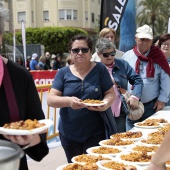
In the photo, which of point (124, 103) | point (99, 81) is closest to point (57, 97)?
point (99, 81)

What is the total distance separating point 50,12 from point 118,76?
49660 millimetres

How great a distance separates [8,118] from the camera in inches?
67.9

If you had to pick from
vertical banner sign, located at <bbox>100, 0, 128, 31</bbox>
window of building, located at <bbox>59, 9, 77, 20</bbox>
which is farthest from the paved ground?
window of building, located at <bbox>59, 9, 77, 20</bbox>

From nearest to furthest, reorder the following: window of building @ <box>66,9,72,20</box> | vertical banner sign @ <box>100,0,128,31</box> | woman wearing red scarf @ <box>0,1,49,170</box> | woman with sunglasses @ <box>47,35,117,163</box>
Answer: woman wearing red scarf @ <box>0,1,49,170</box>
woman with sunglasses @ <box>47,35,117,163</box>
vertical banner sign @ <box>100,0,128,31</box>
window of building @ <box>66,9,72,20</box>

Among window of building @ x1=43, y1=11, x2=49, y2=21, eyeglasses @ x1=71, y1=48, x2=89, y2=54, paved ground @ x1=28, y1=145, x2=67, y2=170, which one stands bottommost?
paved ground @ x1=28, y1=145, x2=67, y2=170

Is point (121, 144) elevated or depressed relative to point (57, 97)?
depressed

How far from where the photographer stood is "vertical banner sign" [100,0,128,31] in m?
7.45

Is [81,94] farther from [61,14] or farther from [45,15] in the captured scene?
[45,15]

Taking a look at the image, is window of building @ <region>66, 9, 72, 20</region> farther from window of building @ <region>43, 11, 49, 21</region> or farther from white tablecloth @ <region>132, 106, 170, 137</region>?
white tablecloth @ <region>132, 106, 170, 137</region>

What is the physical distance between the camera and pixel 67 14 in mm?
52062

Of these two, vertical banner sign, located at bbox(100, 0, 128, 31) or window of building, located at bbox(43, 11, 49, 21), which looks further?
window of building, located at bbox(43, 11, 49, 21)

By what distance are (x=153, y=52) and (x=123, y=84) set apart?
80 cm

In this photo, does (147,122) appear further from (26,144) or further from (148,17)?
(148,17)

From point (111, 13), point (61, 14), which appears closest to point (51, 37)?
point (61, 14)
